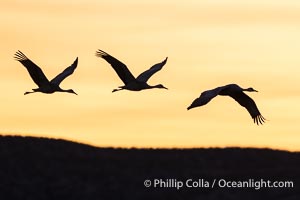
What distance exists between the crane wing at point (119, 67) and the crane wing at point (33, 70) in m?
2.79

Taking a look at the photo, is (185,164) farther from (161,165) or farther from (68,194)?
(68,194)

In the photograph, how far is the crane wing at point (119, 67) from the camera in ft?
Answer: 174

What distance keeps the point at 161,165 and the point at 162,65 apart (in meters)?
71.2

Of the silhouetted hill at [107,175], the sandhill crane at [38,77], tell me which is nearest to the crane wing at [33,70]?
the sandhill crane at [38,77]

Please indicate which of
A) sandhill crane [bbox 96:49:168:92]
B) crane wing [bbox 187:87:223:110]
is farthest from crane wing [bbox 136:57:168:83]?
crane wing [bbox 187:87:223:110]

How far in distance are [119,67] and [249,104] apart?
5092 millimetres

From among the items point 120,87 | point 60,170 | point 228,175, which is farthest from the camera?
point 60,170

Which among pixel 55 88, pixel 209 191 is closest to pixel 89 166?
pixel 209 191

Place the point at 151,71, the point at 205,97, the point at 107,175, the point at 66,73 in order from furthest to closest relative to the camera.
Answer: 1. the point at 107,175
2. the point at 66,73
3. the point at 151,71
4. the point at 205,97

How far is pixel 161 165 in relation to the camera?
4995 inches

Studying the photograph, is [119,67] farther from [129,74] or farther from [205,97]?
[205,97]

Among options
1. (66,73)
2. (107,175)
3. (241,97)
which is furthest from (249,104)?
(107,175)

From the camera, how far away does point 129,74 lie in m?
53.4

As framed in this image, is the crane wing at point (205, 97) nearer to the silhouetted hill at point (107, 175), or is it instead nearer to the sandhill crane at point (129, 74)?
the sandhill crane at point (129, 74)
